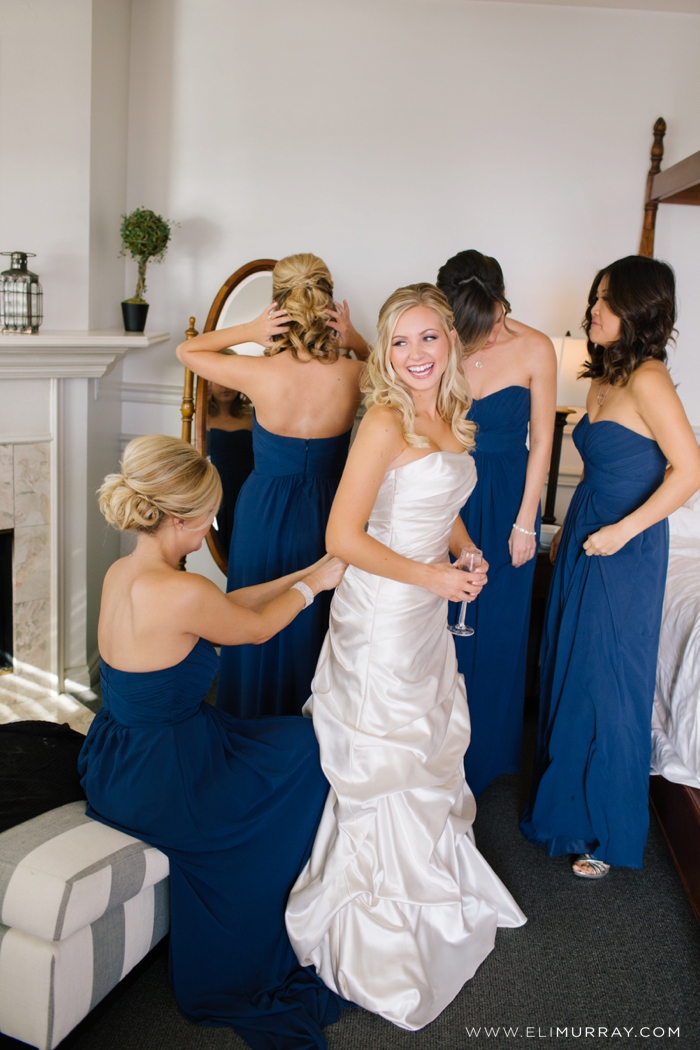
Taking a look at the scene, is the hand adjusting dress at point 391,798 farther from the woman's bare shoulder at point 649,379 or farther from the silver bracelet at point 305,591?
the woman's bare shoulder at point 649,379

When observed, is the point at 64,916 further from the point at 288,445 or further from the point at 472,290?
the point at 472,290

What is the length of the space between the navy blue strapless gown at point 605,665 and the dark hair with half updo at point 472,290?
46 centimetres

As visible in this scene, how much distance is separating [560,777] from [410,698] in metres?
0.83

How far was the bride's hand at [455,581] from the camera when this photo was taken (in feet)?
6.58

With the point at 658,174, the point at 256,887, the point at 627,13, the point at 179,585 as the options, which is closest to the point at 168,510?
the point at 179,585

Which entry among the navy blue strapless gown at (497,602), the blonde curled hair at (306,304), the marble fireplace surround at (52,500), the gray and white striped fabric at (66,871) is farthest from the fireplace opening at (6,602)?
the navy blue strapless gown at (497,602)

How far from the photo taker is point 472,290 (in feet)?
8.53

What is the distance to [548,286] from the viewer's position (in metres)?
3.77

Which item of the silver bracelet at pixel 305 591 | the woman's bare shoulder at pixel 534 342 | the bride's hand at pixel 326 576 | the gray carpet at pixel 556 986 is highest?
the woman's bare shoulder at pixel 534 342

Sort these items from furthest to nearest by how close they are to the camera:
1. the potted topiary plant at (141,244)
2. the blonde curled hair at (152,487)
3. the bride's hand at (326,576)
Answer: the potted topiary plant at (141,244), the bride's hand at (326,576), the blonde curled hair at (152,487)

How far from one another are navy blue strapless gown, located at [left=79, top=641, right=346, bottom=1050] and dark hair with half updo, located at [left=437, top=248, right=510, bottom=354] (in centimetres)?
135

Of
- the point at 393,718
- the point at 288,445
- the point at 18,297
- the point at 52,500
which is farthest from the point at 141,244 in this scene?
the point at 393,718

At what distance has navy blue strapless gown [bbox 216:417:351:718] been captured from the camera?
276 cm

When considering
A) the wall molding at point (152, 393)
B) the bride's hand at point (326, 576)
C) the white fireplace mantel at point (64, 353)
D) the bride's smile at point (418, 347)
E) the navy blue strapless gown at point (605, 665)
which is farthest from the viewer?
the wall molding at point (152, 393)
